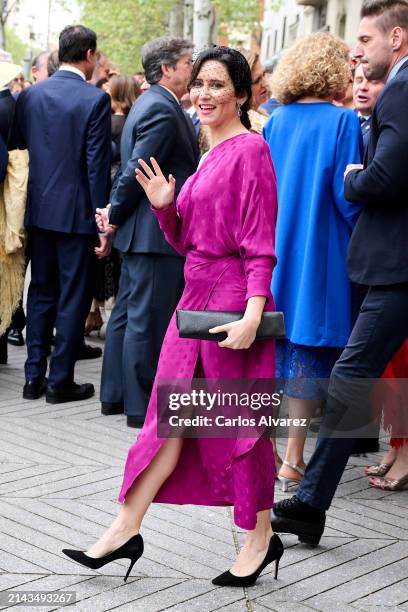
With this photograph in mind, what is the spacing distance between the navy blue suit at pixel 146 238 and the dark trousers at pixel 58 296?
50cm

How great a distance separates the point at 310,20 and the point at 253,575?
32804 mm

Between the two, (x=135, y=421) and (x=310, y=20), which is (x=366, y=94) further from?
(x=310, y=20)

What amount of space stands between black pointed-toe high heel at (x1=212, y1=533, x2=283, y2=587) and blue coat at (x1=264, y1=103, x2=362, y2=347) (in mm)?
1464

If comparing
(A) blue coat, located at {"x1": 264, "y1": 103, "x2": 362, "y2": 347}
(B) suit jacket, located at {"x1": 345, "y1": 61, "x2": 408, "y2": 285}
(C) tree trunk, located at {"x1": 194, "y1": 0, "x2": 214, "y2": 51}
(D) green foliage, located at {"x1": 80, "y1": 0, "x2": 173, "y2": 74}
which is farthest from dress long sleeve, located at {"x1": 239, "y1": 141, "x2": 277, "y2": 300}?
(D) green foliage, located at {"x1": 80, "y1": 0, "x2": 173, "y2": 74}

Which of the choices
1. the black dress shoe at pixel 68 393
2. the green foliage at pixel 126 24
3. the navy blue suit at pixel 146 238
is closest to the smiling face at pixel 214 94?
the navy blue suit at pixel 146 238

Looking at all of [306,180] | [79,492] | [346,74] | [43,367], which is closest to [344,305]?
[306,180]

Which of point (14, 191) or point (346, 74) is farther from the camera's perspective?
point (14, 191)

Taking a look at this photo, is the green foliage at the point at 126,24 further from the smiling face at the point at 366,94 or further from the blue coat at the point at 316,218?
the blue coat at the point at 316,218

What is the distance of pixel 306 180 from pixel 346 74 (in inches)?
21.7

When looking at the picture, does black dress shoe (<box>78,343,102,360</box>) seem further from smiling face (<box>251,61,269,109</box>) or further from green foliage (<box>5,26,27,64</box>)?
green foliage (<box>5,26,27,64</box>)

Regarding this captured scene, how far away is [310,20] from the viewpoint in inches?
1387

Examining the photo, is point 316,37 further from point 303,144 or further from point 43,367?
point 43,367

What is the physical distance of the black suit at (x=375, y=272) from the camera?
14.3 ft

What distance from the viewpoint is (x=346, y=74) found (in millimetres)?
5461
